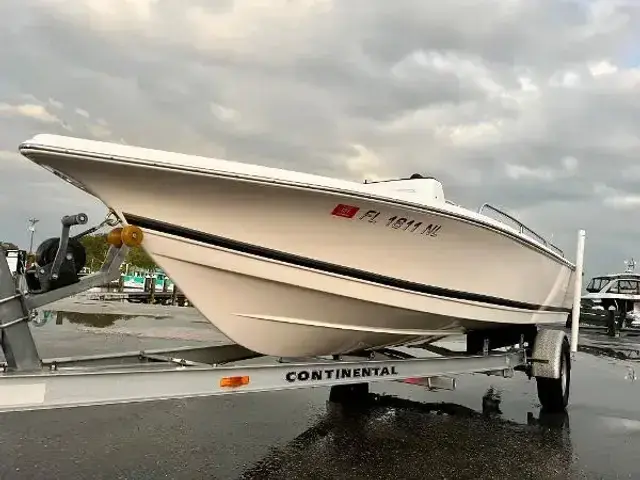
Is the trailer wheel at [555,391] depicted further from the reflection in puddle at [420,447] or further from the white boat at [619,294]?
the white boat at [619,294]

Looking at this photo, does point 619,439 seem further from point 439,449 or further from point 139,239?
point 139,239

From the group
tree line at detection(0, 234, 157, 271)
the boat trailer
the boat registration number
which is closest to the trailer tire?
the boat trailer

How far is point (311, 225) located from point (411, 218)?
0.87 m

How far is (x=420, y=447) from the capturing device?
542 centimetres

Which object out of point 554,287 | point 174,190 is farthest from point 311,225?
point 554,287

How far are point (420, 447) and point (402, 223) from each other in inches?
81.5

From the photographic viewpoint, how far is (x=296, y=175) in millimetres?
4277

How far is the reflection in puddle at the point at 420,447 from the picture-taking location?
473 centimetres

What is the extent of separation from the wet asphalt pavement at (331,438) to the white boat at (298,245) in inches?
35.5

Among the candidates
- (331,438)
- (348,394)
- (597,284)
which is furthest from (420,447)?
(597,284)

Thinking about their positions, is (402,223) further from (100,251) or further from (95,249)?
(95,249)

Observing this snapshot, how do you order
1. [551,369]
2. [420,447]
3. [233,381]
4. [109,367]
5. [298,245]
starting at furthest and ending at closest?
[551,369]
[420,447]
[298,245]
[233,381]
[109,367]

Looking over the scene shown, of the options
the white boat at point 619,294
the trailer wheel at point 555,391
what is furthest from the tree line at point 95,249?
the white boat at point 619,294

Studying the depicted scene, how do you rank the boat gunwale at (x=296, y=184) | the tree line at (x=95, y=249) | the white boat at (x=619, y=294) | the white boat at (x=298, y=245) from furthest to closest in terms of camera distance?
the white boat at (x=619, y=294) → the tree line at (x=95, y=249) → the white boat at (x=298, y=245) → the boat gunwale at (x=296, y=184)
